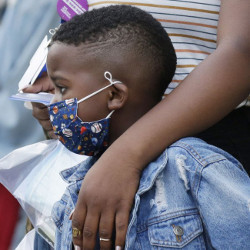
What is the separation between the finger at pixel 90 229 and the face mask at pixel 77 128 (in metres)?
0.26

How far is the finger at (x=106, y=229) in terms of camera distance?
50.6 inches

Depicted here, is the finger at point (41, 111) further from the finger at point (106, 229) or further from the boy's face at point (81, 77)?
the finger at point (106, 229)

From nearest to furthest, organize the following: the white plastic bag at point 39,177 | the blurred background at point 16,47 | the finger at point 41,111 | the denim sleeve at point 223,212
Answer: the denim sleeve at point 223,212, the white plastic bag at point 39,177, the finger at point 41,111, the blurred background at point 16,47

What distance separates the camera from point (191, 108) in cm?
136

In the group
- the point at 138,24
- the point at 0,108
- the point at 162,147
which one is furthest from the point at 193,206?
the point at 0,108

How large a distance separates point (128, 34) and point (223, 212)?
540 mm

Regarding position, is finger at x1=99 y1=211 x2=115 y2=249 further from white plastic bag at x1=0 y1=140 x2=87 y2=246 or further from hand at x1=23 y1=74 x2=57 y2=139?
hand at x1=23 y1=74 x2=57 y2=139

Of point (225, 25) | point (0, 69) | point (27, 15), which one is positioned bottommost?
point (0, 69)

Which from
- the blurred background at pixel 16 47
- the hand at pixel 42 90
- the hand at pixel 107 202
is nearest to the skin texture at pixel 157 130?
the hand at pixel 107 202

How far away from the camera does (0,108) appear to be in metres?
3.05

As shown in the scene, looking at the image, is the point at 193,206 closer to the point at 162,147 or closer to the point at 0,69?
the point at 162,147

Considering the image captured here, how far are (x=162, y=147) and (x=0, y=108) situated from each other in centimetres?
190

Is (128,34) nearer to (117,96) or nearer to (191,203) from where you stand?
(117,96)

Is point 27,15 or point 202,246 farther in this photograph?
point 27,15
